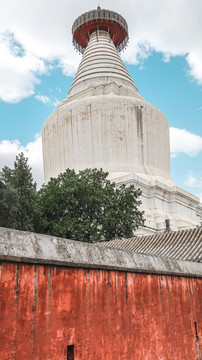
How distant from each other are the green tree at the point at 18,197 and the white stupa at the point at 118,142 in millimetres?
7881

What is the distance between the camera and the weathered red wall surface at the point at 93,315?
409 centimetres

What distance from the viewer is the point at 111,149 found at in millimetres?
23188

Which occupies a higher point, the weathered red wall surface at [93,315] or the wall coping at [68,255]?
the wall coping at [68,255]

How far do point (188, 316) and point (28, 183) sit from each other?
8172 mm

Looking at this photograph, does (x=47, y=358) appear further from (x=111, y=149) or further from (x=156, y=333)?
(x=111, y=149)

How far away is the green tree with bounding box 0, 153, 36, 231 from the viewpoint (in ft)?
41.3

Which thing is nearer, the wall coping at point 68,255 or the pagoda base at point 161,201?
the wall coping at point 68,255

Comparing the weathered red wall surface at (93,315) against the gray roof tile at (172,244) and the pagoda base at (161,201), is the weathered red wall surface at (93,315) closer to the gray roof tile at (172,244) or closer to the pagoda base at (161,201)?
the gray roof tile at (172,244)

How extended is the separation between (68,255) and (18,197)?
27.2 ft

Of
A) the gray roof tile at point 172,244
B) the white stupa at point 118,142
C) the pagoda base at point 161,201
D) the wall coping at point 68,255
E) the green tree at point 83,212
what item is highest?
the white stupa at point 118,142

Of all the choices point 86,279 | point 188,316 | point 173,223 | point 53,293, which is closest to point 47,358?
point 53,293

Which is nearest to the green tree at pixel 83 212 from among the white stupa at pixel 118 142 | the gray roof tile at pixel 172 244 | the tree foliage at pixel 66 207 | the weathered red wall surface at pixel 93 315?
the tree foliage at pixel 66 207

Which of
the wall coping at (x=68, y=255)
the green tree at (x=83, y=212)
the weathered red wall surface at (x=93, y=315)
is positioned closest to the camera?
the weathered red wall surface at (x=93, y=315)

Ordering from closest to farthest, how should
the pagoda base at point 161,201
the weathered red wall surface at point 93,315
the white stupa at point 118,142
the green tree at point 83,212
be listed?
1. the weathered red wall surface at point 93,315
2. the green tree at point 83,212
3. the pagoda base at point 161,201
4. the white stupa at point 118,142
